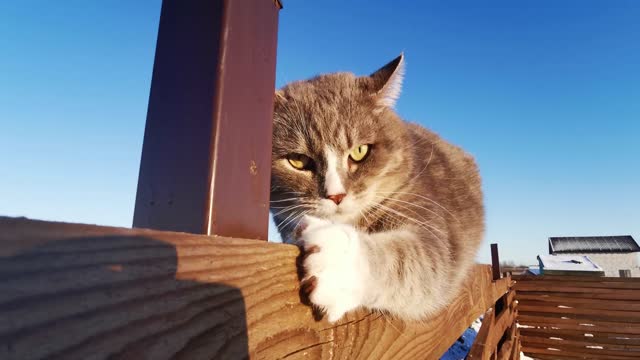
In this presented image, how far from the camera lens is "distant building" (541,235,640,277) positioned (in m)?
30.5

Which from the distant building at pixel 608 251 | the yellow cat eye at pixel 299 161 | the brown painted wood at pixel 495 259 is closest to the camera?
the yellow cat eye at pixel 299 161

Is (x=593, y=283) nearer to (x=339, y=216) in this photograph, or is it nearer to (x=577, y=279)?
(x=577, y=279)

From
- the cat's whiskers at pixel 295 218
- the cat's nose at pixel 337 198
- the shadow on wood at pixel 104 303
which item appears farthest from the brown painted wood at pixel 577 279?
the shadow on wood at pixel 104 303

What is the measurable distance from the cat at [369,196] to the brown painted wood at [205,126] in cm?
29

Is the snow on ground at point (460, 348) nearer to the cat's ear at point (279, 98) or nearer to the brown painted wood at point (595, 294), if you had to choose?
the brown painted wood at point (595, 294)

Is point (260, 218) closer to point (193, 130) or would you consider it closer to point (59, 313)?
point (193, 130)

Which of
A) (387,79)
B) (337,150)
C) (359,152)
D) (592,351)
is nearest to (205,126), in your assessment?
(337,150)

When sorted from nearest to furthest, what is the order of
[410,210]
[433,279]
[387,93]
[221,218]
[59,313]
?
1. [59,313]
2. [221,218]
3. [433,279]
4. [410,210]
5. [387,93]

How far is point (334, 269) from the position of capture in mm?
935

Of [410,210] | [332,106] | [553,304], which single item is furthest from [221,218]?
[553,304]

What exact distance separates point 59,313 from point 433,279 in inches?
54.6

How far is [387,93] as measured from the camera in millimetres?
2467

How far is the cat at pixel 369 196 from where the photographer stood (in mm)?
1165

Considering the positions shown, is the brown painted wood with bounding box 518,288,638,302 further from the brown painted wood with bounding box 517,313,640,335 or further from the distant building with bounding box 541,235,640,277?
the distant building with bounding box 541,235,640,277
